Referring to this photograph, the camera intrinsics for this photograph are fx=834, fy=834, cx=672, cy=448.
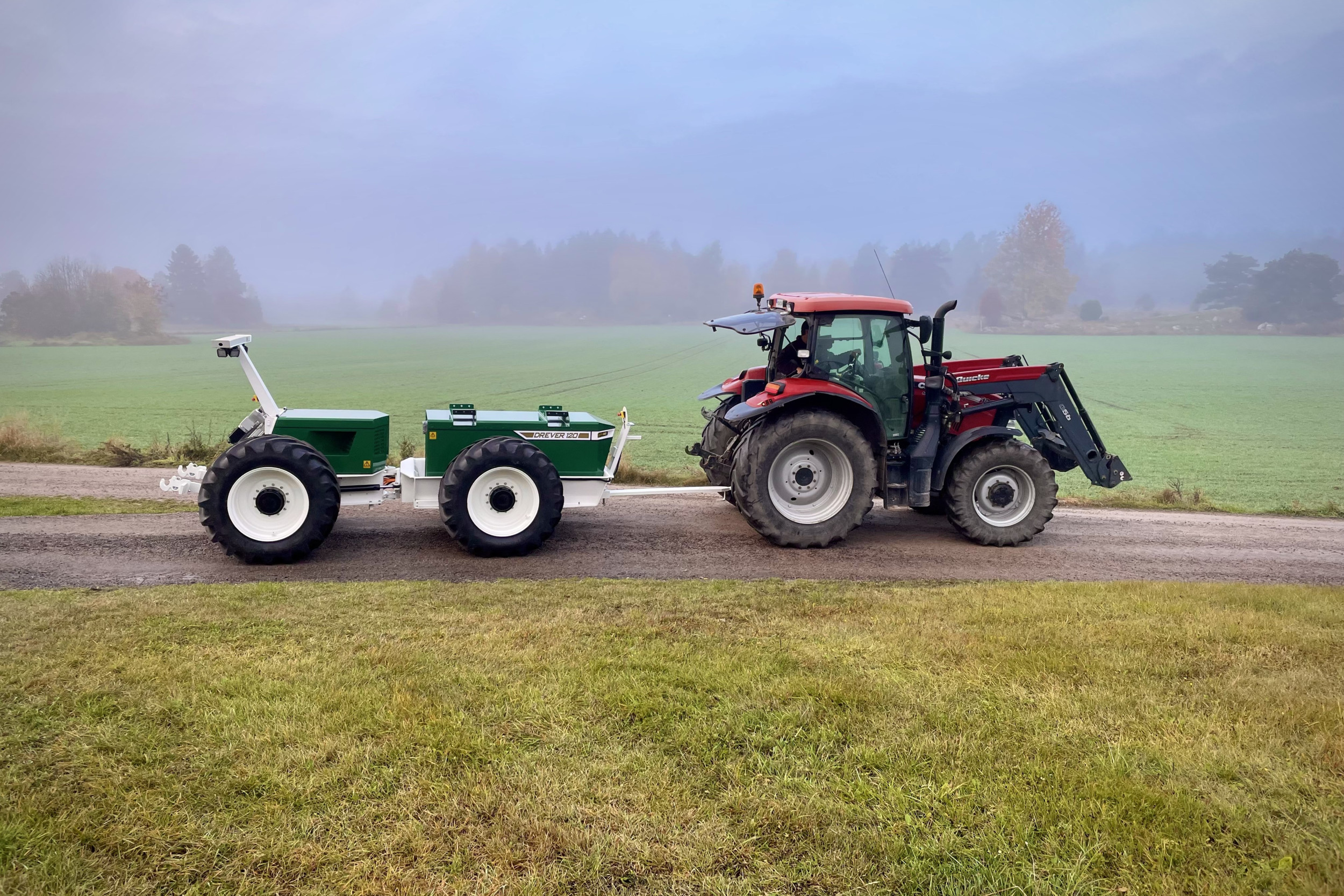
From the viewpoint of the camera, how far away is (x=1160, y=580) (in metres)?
7.63

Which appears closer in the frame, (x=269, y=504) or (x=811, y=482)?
(x=269, y=504)

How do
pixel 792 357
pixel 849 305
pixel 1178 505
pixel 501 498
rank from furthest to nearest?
pixel 1178 505
pixel 792 357
pixel 849 305
pixel 501 498

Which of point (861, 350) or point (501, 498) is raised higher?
point (861, 350)

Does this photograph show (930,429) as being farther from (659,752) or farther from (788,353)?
(659,752)

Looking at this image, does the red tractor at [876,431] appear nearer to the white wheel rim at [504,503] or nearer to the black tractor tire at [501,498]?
the black tractor tire at [501,498]

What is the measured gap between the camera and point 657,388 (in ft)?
111

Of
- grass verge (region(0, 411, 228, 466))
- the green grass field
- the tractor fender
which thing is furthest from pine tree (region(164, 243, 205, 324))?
the tractor fender

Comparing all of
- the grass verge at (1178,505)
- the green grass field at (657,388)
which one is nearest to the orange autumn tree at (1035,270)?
the green grass field at (657,388)

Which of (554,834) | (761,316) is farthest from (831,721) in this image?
(761,316)

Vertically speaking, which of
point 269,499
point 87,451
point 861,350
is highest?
point 861,350

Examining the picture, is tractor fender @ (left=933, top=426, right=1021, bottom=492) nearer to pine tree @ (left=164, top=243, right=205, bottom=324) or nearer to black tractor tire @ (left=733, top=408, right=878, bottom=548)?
black tractor tire @ (left=733, top=408, right=878, bottom=548)

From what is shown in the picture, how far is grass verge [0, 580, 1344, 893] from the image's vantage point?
9.31 ft

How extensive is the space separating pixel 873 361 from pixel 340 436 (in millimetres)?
5417

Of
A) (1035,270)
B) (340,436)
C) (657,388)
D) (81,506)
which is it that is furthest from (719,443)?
(1035,270)
